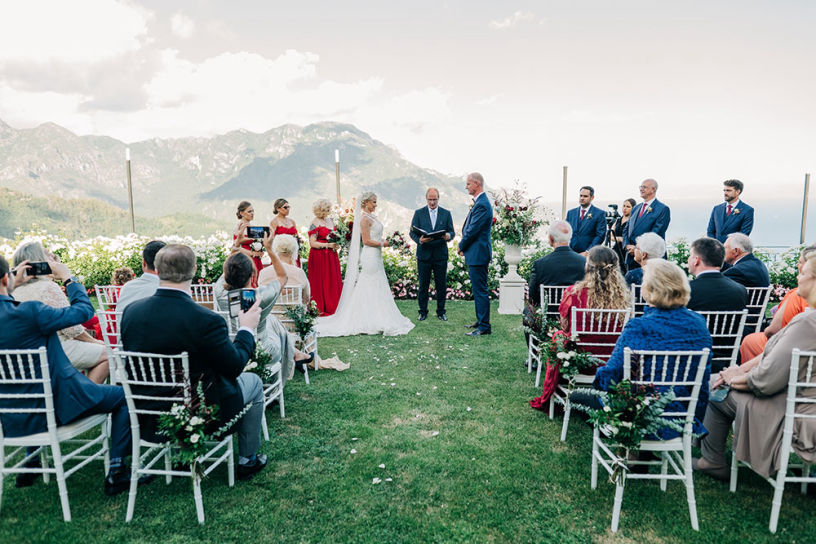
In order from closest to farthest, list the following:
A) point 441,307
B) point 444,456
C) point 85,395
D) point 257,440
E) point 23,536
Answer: point 23,536 → point 85,395 → point 257,440 → point 444,456 → point 441,307

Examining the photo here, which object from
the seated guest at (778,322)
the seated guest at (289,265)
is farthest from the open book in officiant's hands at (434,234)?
the seated guest at (778,322)

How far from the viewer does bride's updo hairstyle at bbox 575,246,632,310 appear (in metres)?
3.90

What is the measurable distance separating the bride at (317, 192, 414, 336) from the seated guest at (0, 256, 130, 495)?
4389 millimetres

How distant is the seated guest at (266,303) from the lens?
11.5 ft

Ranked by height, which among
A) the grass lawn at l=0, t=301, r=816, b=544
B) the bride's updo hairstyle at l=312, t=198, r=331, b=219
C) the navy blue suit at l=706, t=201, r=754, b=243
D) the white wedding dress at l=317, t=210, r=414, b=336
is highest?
the bride's updo hairstyle at l=312, t=198, r=331, b=219

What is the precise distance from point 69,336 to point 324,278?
15.4ft

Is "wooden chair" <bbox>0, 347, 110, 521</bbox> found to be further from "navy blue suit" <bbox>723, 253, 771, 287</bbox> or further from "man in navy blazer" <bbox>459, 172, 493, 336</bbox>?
"navy blue suit" <bbox>723, 253, 771, 287</bbox>

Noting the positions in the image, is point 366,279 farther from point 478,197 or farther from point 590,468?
point 590,468

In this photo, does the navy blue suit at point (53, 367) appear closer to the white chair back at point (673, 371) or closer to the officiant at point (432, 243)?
the white chair back at point (673, 371)

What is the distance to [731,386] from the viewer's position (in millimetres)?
3143

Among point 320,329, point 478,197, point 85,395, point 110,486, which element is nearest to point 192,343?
point 85,395

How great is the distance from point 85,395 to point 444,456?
2.48 metres

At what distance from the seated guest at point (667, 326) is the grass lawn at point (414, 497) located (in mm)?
624

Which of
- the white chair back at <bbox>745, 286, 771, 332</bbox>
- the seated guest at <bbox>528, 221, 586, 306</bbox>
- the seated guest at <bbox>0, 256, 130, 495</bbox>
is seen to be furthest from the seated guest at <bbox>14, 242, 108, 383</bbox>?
the white chair back at <bbox>745, 286, 771, 332</bbox>
